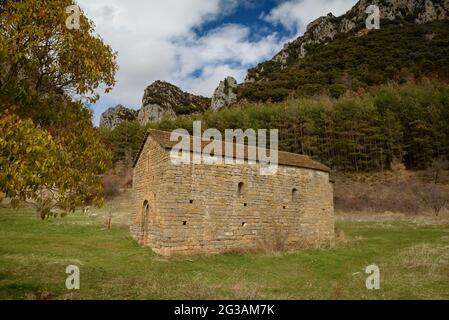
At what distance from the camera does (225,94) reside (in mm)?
94812

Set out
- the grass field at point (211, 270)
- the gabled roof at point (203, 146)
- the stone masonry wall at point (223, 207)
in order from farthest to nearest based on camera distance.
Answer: the gabled roof at point (203, 146), the stone masonry wall at point (223, 207), the grass field at point (211, 270)

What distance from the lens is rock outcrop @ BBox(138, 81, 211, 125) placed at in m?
89.8

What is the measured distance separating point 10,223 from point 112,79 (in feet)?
62.0

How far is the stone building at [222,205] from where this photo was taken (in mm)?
15711

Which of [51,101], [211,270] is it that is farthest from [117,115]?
[51,101]

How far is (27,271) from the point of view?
11.8 meters

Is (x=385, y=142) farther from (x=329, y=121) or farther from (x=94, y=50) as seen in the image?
(x=94, y=50)

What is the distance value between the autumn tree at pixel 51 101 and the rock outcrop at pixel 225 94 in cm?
8154

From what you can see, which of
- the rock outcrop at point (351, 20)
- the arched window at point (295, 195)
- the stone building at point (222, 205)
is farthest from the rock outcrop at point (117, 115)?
the arched window at point (295, 195)

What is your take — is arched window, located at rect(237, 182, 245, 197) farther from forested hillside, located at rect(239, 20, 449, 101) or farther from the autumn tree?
forested hillside, located at rect(239, 20, 449, 101)

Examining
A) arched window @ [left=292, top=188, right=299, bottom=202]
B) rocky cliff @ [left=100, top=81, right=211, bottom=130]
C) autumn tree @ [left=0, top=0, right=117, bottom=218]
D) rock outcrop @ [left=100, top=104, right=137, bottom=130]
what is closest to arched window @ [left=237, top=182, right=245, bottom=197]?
arched window @ [left=292, top=188, right=299, bottom=202]

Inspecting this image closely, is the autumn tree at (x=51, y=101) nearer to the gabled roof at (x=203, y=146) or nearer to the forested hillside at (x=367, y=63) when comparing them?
the gabled roof at (x=203, y=146)

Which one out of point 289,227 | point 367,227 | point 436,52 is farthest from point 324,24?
point 289,227

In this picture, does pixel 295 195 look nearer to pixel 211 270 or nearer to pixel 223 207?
pixel 223 207
